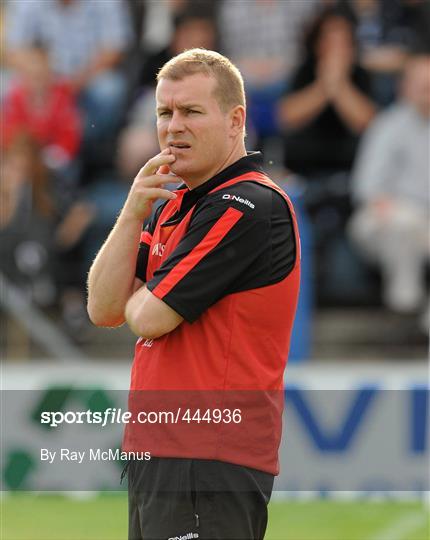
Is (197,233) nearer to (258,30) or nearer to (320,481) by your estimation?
(320,481)

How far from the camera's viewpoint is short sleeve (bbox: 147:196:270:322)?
3.17 meters

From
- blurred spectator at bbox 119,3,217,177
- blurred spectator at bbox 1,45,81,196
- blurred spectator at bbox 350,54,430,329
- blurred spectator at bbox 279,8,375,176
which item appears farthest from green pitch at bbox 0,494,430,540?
blurred spectator at bbox 279,8,375,176

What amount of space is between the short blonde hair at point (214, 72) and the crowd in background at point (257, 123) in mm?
5963

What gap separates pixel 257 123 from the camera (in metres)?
9.77

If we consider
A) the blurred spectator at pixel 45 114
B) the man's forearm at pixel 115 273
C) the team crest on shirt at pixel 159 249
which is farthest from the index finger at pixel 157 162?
the blurred spectator at pixel 45 114

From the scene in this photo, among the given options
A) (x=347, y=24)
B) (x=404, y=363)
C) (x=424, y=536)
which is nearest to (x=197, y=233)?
(x=424, y=536)

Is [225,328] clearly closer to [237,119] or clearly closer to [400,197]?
[237,119]

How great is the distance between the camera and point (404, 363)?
921 centimetres

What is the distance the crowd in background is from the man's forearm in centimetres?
600

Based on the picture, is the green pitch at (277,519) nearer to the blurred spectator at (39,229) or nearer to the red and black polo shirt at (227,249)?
the blurred spectator at (39,229)

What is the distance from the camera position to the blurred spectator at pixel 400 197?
30.7 feet

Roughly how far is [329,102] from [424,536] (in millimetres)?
4600

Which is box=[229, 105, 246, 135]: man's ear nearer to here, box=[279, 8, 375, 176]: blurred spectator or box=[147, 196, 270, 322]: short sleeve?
box=[147, 196, 270, 322]: short sleeve

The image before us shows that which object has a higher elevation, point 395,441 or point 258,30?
point 258,30
